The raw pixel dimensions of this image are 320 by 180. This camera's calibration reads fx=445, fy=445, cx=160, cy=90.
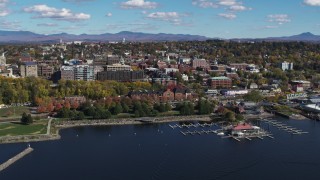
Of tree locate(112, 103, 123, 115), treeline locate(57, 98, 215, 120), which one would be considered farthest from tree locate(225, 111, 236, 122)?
tree locate(112, 103, 123, 115)

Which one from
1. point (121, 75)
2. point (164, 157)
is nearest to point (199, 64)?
point (121, 75)

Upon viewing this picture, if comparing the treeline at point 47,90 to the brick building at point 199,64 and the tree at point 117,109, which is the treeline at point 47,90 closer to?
the tree at point 117,109

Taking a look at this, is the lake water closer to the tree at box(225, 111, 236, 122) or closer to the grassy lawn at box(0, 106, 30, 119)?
the tree at box(225, 111, 236, 122)

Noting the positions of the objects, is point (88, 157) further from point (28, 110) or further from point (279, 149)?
point (28, 110)

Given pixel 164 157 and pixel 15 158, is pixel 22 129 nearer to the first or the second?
pixel 15 158

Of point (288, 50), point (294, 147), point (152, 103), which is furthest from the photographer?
point (288, 50)

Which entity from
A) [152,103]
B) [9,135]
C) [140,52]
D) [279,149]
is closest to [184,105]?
[152,103]
